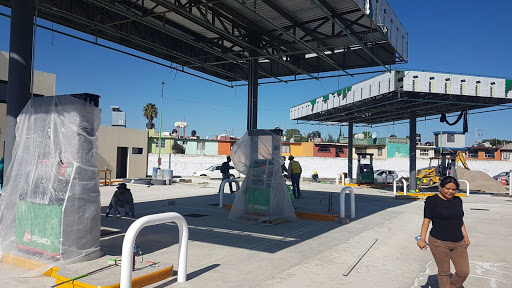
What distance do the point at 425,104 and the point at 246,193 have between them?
595 inches

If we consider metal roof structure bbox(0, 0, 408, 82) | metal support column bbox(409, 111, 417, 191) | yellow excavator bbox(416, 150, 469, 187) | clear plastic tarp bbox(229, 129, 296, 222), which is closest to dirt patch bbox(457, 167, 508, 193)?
yellow excavator bbox(416, 150, 469, 187)

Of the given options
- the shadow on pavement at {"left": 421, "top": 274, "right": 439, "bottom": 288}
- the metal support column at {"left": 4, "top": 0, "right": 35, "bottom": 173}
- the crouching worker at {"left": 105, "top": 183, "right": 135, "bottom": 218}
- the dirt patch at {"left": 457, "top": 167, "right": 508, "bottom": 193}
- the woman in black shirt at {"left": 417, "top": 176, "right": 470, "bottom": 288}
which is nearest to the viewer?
the woman in black shirt at {"left": 417, "top": 176, "right": 470, "bottom": 288}

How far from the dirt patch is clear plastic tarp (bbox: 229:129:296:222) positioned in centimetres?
2110

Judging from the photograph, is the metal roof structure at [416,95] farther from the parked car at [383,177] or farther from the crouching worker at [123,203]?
the crouching worker at [123,203]

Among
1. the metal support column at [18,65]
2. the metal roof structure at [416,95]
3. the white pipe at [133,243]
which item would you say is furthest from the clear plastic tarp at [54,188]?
the metal roof structure at [416,95]

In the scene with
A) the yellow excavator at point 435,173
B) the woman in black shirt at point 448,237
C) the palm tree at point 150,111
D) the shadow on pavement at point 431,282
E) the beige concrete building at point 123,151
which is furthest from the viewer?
the palm tree at point 150,111

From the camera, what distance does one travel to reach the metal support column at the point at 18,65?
7566 millimetres

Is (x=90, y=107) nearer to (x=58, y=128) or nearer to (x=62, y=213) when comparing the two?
(x=58, y=128)

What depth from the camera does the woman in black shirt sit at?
4746 millimetres

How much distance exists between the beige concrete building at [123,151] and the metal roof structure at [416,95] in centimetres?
1401

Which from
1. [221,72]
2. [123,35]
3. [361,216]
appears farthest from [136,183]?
[361,216]

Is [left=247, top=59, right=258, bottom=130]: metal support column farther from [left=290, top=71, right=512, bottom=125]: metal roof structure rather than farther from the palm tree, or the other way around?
the palm tree

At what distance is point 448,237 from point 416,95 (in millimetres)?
16176

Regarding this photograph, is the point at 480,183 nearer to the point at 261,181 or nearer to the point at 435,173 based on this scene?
the point at 435,173
